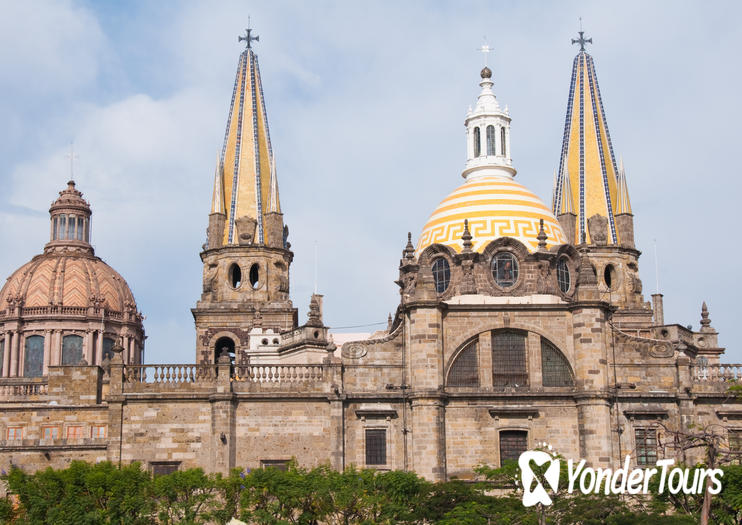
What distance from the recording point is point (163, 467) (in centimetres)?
4609

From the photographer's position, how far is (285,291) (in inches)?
2616

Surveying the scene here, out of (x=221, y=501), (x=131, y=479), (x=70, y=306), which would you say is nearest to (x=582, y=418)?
(x=221, y=501)

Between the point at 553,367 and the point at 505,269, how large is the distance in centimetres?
469

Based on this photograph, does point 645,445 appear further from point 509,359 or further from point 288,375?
point 288,375

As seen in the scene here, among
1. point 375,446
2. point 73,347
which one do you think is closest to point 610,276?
point 375,446

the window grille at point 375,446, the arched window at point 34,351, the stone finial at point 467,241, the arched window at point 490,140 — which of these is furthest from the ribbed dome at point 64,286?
the window grille at point 375,446

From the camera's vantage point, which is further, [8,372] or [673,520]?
[8,372]

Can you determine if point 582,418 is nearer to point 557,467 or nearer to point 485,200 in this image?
point 557,467

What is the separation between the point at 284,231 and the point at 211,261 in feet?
15.2

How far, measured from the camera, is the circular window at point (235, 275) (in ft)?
216

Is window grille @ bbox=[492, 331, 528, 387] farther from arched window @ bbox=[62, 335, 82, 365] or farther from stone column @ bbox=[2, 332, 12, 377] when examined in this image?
stone column @ bbox=[2, 332, 12, 377]

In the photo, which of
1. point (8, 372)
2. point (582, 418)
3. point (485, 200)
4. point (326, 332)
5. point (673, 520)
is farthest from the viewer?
point (8, 372)

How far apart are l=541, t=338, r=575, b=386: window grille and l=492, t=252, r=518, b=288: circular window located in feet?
9.76

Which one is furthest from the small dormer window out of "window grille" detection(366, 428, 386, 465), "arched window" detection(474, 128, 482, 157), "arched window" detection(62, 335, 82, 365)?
"arched window" detection(62, 335, 82, 365)
